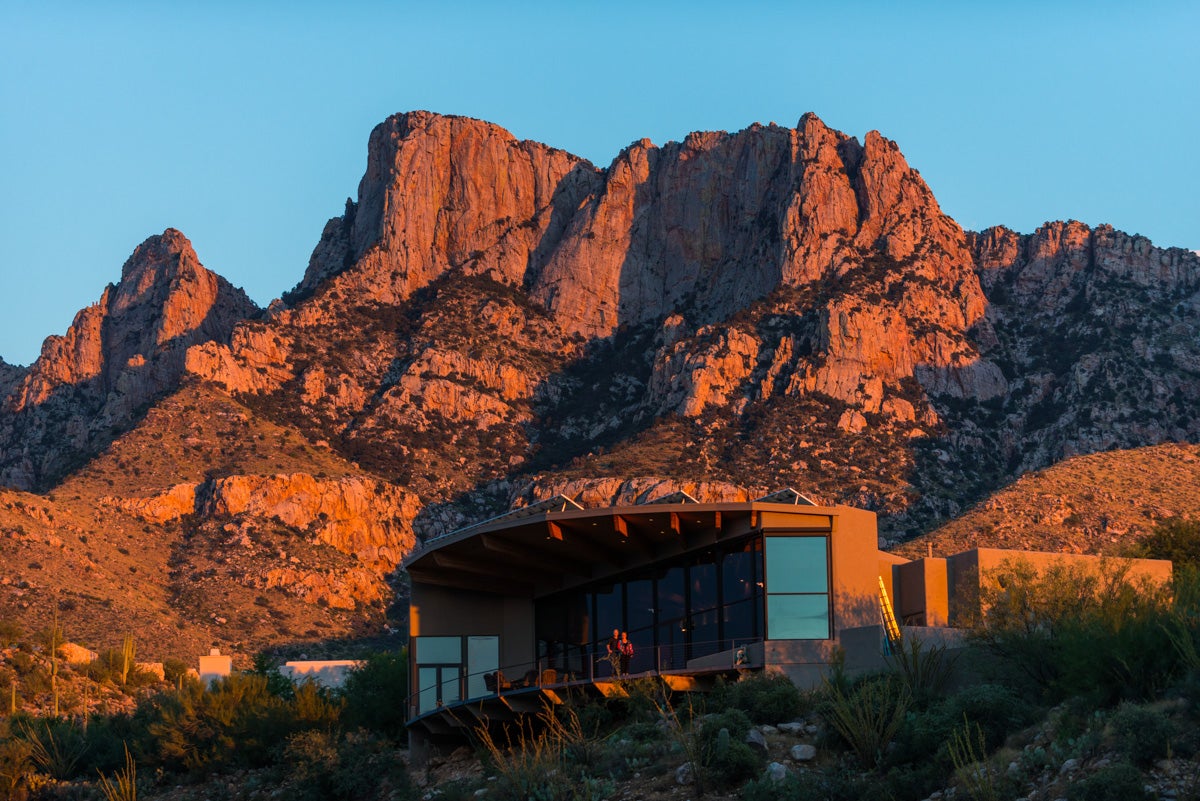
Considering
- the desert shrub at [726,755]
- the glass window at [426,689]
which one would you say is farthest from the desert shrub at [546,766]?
the glass window at [426,689]

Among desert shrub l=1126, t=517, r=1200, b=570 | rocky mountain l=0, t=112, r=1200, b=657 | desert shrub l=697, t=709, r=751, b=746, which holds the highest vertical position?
rocky mountain l=0, t=112, r=1200, b=657

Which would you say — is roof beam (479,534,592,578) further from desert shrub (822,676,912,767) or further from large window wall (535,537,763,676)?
desert shrub (822,676,912,767)

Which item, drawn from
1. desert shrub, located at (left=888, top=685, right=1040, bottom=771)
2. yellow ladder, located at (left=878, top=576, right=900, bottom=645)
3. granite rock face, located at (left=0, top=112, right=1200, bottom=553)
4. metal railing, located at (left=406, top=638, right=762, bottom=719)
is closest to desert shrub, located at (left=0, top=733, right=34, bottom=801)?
metal railing, located at (left=406, top=638, right=762, bottom=719)

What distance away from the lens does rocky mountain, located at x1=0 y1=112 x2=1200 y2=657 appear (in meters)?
108

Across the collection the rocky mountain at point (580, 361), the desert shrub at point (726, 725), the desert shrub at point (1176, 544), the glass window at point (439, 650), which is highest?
the rocky mountain at point (580, 361)

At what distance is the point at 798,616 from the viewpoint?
3195 centimetres

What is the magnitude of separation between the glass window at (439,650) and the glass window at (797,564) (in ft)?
32.7

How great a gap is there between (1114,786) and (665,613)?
50.5 feet

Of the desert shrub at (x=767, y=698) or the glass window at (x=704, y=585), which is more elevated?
the glass window at (x=704, y=585)

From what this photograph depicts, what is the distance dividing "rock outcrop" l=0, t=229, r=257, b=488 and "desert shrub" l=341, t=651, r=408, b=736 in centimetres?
8479

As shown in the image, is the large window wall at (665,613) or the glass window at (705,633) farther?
the glass window at (705,633)

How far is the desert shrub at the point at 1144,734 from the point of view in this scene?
2116 cm

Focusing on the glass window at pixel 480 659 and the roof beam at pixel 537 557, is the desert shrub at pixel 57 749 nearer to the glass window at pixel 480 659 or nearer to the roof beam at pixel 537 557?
the glass window at pixel 480 659

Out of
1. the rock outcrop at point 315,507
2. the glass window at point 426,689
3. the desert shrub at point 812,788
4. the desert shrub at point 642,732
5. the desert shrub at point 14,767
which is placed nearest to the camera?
the desert shrub at point 812,788
